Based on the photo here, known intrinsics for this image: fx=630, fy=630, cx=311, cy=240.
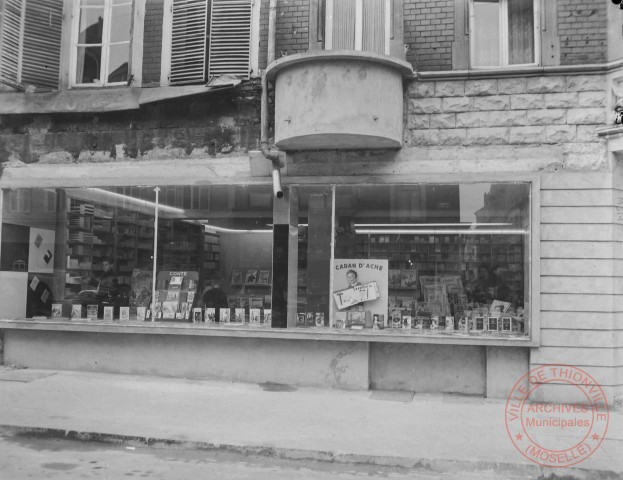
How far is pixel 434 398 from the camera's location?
939 centimetres

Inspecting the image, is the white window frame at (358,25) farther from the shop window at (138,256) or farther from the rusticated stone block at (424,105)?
the shop window at (138,256)

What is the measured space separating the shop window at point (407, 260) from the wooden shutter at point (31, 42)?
5.14m

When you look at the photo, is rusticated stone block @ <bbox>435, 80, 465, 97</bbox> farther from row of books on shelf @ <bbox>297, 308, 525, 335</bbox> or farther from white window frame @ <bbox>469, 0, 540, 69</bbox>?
row of books on shelf @ <bbox>297, 308, 525, 335</bbox>

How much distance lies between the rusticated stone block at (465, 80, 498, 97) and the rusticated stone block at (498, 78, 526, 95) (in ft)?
0.29

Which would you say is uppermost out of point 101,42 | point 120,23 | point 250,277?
point 120,23

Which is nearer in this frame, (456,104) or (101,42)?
(456,104)

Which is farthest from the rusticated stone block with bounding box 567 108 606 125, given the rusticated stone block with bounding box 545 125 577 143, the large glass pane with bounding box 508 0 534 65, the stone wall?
the large glass pane with bounding box 508 0 534 65

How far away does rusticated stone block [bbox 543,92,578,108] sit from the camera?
30.9 ft

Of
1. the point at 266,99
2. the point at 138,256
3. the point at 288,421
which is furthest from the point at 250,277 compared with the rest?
the point at 288,421

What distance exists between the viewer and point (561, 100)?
943 centimetres

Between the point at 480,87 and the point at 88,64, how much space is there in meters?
6.78

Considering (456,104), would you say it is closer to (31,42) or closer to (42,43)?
(42,43)

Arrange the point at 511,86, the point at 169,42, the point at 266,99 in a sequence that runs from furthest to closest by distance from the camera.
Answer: the point at 169,42, the point at 266,99, the point at 511,86

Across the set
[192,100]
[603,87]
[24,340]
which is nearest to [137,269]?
[24,340]
